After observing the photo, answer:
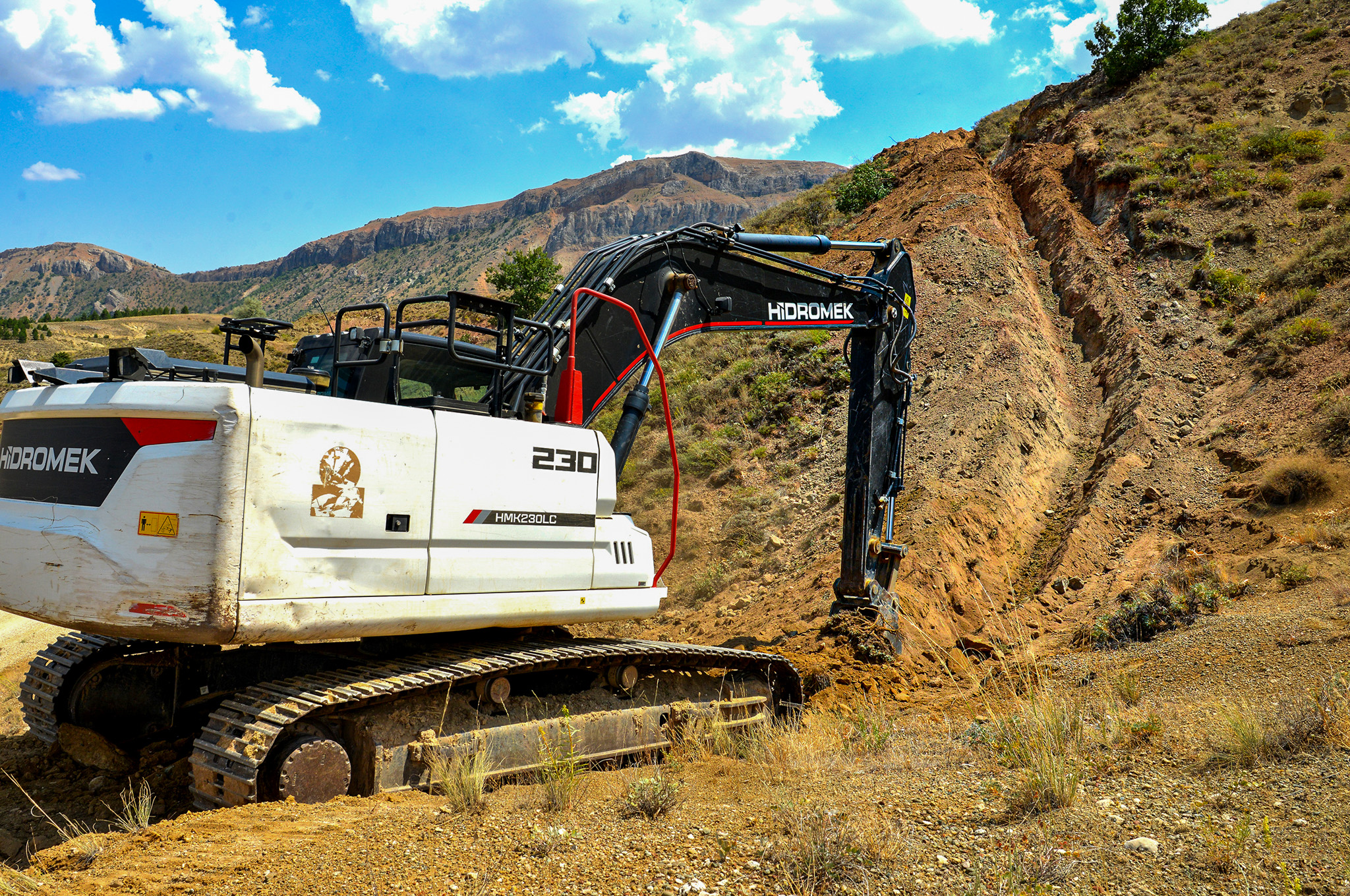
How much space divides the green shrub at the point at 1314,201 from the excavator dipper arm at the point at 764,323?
1446 cm

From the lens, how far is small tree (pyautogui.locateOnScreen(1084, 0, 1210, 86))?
28641 mm

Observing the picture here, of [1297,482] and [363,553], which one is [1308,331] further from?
[363,553]

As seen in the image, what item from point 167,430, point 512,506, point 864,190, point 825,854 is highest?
point 864,190

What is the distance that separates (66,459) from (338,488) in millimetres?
1500

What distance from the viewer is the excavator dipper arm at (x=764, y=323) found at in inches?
259

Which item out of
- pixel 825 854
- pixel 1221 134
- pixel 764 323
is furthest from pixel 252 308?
pixel 825 854

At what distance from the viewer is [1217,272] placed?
17812 mm

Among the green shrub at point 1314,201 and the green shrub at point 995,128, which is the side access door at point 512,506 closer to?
the green shrub at point 1314,201

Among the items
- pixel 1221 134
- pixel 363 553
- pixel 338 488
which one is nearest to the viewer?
pixel 338 488

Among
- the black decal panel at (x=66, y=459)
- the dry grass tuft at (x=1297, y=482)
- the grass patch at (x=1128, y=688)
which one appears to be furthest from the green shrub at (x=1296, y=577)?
the black decal panel at (x=66, y=459)

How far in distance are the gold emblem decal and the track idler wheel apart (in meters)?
1.21

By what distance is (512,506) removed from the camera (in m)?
5.34

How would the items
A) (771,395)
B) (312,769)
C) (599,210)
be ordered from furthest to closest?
(599,210)
(771,395)
(312,769)

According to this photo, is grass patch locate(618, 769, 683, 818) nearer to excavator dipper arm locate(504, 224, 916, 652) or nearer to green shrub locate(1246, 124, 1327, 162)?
excavator dipper arm locate(504, 224, 916, 652)
